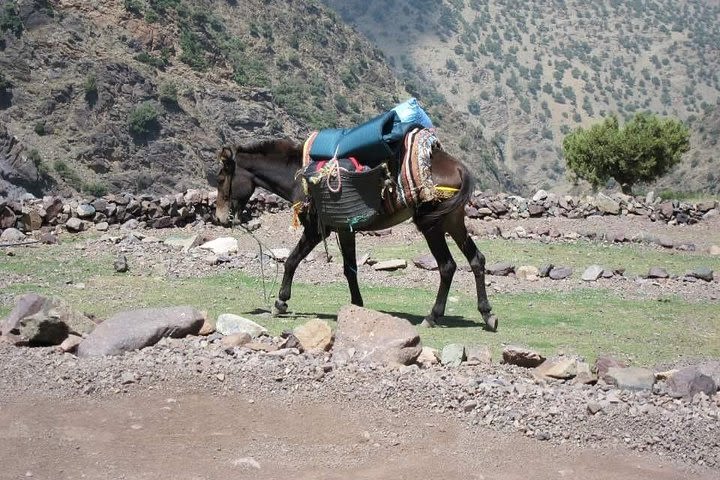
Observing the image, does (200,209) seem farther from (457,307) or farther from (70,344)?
(70,344)

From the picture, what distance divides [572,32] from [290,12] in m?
89.1

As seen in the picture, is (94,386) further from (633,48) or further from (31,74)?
(633,48)

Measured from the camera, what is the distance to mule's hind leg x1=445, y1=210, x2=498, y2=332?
33.8 ft

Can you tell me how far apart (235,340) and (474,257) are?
352 cm

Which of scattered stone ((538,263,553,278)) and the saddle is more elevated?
the saddle

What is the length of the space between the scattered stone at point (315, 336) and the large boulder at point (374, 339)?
113 mm

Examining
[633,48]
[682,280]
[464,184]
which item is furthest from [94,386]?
[633,48]

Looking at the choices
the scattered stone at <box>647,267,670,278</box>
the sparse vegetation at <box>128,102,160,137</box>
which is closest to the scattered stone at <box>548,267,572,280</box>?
the scattered stone at <box>647,267,670,278</box>

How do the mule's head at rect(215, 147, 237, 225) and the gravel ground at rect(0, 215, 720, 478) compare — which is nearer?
the gravel ground at rect(0, 215, 720, 478)

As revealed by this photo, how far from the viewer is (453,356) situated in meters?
7.93

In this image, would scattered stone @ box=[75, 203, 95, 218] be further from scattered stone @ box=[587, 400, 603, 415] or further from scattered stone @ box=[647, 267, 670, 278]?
scattered stone @ box=[587, 400, 603, 415]

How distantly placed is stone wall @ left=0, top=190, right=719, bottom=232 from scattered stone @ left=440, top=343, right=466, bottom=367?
12350mm

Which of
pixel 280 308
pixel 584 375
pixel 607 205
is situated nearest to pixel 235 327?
pixel 280 308

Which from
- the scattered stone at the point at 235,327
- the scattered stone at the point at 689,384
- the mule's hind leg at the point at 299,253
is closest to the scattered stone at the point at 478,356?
the scattered stone at the point at 689,384
